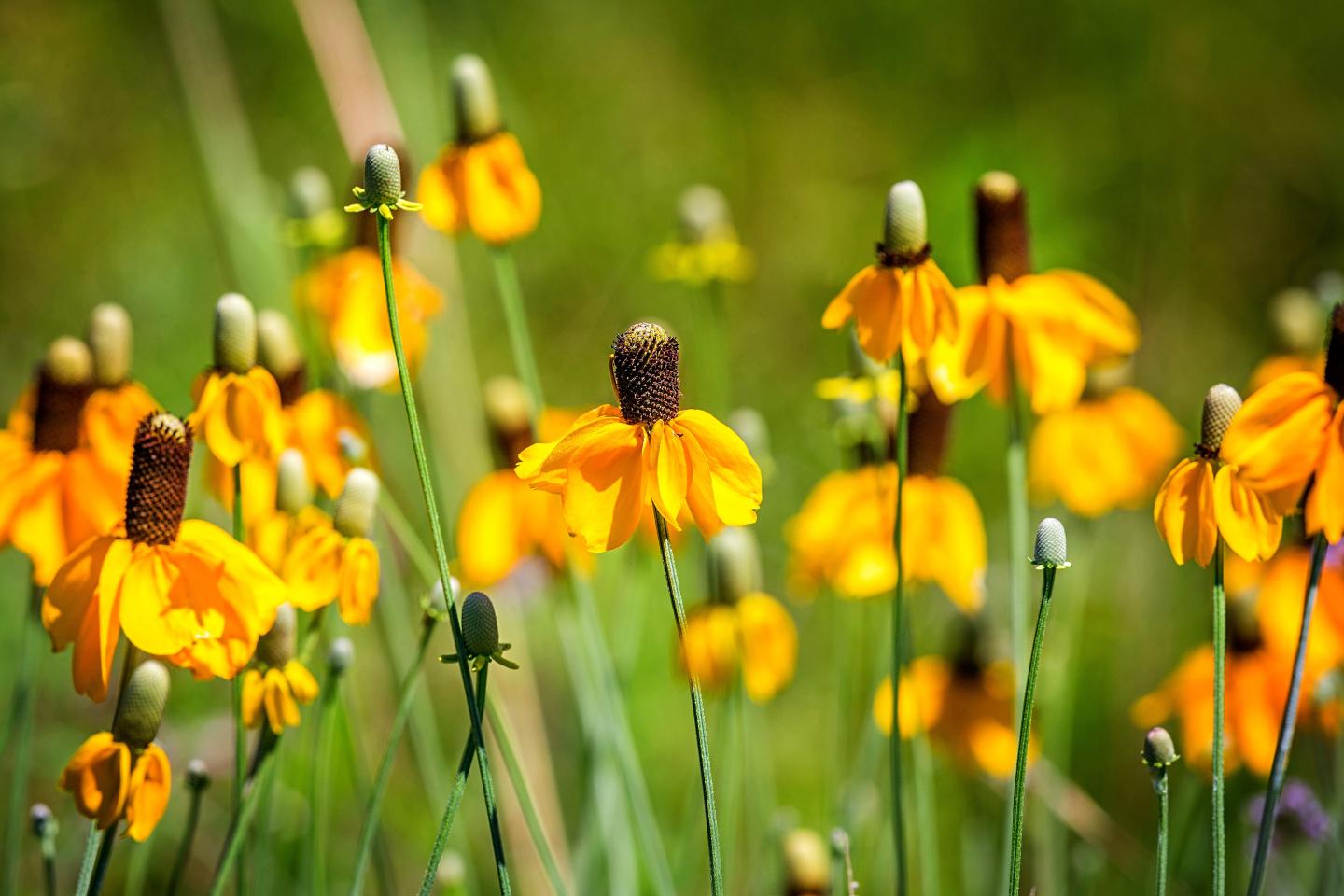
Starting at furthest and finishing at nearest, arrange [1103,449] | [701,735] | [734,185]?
1. [734,185]
2. [1103,449]
3. [701,735]

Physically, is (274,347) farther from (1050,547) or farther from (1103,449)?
(1103,449)

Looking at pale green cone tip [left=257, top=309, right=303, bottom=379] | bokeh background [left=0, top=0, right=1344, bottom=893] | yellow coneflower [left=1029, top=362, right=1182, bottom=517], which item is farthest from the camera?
bokeh background [left=0, top=0, right=1344, bottom=893]

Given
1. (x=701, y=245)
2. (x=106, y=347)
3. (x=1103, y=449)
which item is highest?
(x=701, y=245)

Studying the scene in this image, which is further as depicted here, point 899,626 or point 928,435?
point 928,435

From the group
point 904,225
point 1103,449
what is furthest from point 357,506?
point 1103,449

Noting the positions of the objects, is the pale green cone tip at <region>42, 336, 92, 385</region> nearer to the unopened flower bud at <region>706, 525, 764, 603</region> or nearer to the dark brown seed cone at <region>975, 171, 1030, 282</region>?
the unopened flower bud at <region>706, 525, 764, 603</region>

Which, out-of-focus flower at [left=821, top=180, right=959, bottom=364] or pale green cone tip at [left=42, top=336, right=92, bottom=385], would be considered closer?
out-of-focus flower at [left=821, top=180, right=959, bottom=364]

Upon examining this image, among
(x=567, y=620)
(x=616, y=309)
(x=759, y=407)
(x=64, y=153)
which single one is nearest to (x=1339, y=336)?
(x=567, y=620)

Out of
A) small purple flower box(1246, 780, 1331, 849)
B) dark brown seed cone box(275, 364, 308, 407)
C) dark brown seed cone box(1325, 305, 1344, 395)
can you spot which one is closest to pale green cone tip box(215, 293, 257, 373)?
dark brown seed cone box(275, 364, 308, 407)
